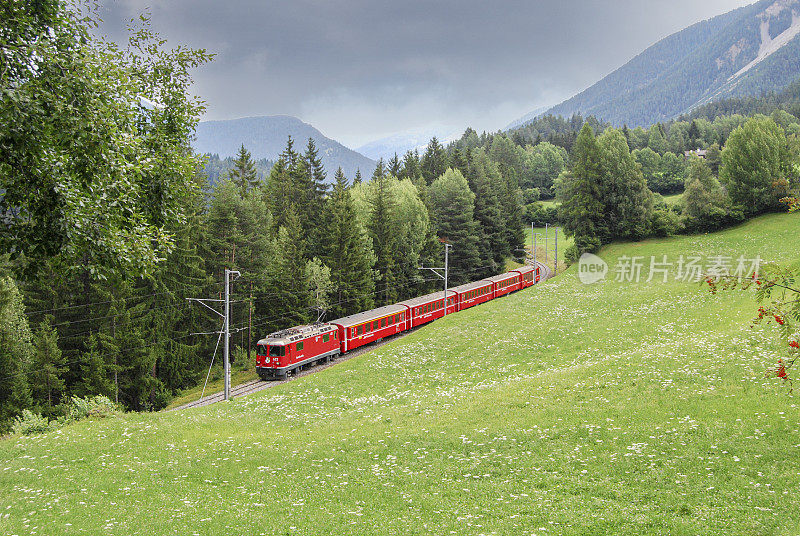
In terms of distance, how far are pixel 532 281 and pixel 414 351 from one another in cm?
3769

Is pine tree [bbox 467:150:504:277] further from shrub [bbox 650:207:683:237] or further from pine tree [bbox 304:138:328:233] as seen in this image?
pine tree [bbox 304:138:328:233]

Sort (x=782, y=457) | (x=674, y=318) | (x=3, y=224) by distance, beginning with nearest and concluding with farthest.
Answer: (x=3, y=224), (x=782, y=457), (x=674, y=318)

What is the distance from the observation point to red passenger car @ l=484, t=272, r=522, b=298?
194 ft

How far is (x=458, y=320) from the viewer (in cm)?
4328

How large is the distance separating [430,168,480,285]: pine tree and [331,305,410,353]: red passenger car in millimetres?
23039

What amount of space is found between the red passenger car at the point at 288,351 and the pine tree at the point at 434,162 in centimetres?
5927

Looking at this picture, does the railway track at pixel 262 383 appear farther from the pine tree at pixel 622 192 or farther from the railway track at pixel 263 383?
the pine tree at pixel 622 192

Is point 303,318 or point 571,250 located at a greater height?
point 571,250

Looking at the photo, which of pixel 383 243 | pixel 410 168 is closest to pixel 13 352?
pixel 383 243

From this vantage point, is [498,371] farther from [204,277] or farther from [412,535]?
[204,277]

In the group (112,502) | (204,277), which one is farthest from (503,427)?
(204,277)

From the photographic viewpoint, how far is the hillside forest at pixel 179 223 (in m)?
8.38

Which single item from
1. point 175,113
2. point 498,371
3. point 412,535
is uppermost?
point 175,113
